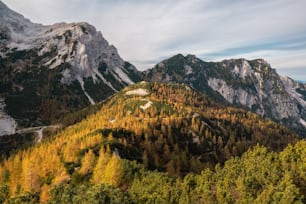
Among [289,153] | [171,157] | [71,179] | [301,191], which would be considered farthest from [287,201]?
[171,157]

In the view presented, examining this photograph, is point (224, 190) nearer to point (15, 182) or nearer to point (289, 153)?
point (289, 153)

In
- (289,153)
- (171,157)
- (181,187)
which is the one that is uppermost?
(289,153)

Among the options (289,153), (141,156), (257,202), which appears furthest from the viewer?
(141,156)

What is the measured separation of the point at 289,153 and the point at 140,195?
43.5 m

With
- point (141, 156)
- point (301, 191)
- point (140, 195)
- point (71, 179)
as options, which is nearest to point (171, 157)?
point (141, 156)

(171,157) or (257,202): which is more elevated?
(257,202)

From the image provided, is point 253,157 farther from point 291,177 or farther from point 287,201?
point 287,201

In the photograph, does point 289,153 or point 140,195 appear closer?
point 140,195

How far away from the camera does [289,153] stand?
300 feet

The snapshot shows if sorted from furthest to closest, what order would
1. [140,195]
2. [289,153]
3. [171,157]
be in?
[171,157] < [289,153] < [140,195]

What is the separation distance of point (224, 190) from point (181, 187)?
48.7 feet

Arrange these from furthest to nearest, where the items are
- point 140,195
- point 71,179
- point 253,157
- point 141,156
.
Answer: point 141,156
point 71,179
point 253,157
point 140,195

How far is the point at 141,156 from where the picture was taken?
17550 cm

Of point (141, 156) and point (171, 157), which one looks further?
point (171, 157)
